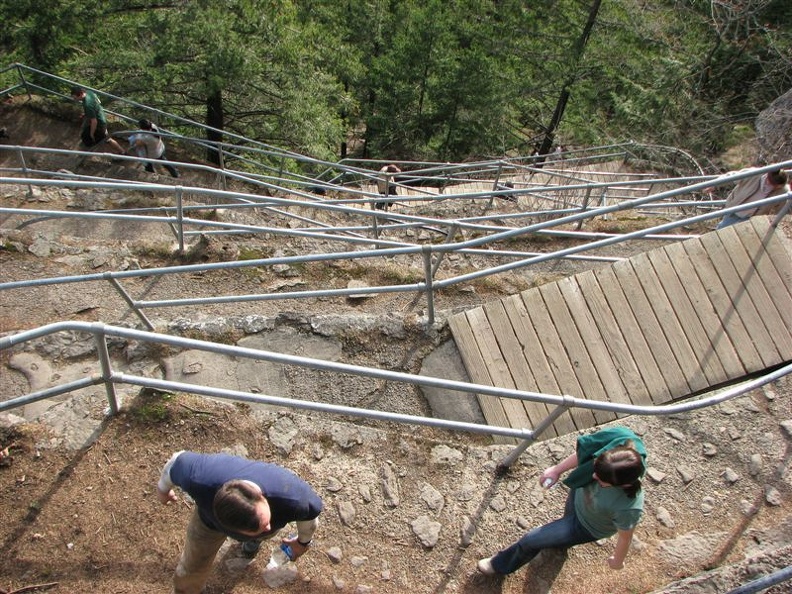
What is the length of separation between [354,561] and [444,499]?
64cm

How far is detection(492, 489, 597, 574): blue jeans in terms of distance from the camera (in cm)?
278

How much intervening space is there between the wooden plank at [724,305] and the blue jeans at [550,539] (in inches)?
89.0

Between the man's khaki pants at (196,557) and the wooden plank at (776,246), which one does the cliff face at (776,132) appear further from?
the man's khaki pants at (196,557)

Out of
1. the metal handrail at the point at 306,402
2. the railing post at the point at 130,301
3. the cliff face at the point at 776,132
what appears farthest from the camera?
the cliff face at the point at 776,132

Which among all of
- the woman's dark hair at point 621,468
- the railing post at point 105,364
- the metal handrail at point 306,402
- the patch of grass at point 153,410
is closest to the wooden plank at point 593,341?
the metal handrail at point 306,402

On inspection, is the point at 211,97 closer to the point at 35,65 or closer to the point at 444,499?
the point at 35,65

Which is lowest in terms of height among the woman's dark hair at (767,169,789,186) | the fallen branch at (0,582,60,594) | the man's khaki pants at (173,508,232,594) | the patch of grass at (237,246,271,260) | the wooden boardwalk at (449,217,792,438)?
the fallen branch at (0,582,60,594)

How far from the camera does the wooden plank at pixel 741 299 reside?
4.16 m

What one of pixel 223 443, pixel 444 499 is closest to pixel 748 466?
pixel 444 499

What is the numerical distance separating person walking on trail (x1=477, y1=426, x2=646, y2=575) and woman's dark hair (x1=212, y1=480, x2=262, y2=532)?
1.42 metres

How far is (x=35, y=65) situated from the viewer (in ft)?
35.3

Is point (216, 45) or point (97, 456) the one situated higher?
point (216, 45)

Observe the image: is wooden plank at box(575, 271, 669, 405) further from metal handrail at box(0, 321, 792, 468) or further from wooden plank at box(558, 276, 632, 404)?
metal handrail at box(0, 321, 792, 468)

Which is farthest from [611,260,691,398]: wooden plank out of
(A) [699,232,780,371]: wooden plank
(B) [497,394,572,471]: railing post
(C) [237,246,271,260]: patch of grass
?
(C) [237,246,271,260]: patch of grass
